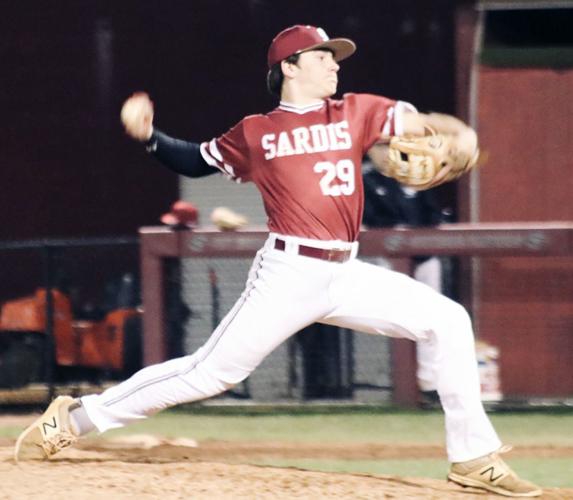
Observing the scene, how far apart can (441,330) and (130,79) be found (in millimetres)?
7359

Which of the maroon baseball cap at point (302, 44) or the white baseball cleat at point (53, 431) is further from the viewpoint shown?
the white baseball cleat at point (53, 431)

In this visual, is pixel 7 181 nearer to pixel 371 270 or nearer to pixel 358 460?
pixel 358 460

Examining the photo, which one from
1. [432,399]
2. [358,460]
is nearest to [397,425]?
[432,399]

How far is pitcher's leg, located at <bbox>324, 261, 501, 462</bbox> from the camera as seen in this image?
6363 millimetres

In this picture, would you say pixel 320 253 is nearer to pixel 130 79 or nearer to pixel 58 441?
pixel 58 441

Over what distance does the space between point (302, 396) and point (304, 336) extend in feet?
1.26

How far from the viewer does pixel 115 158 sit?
1338 cm

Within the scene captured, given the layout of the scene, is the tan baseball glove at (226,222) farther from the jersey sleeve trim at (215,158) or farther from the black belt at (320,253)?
the black belt at (320,253)

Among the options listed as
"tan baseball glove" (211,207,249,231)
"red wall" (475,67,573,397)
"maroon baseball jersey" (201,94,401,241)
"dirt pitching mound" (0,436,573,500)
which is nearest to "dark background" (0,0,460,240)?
"red wall" (475,67,573,397)

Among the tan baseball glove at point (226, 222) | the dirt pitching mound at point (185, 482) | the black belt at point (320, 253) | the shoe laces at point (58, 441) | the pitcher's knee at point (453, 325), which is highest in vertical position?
the tan baseball glove at point (226, 222)

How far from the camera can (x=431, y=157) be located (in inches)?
259

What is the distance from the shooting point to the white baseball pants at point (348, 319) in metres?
6.36

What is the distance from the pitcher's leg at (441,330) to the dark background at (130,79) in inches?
257

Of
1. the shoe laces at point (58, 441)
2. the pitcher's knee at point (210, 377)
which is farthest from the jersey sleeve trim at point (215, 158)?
the shoe laces at point (58, 441)
